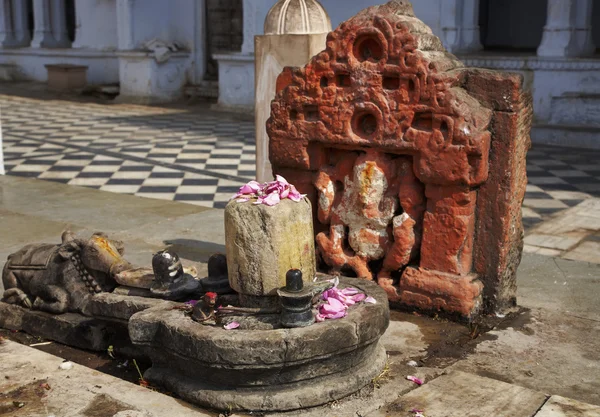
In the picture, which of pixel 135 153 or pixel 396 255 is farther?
pixel 135 153

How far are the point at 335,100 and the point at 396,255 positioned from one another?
0.97 m

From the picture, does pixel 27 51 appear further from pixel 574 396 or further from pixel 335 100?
pixel 574 396

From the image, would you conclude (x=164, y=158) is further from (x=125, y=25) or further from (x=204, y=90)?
(x=125, y=25)

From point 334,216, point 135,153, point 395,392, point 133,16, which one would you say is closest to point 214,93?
point 133,16

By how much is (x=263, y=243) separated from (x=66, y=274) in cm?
141

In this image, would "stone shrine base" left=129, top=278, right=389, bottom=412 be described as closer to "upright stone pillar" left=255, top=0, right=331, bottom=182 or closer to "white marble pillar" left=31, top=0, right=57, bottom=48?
"upright stone pillar" left=255, top=0, right=331, bottom=182

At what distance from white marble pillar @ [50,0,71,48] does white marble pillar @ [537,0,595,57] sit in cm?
1397

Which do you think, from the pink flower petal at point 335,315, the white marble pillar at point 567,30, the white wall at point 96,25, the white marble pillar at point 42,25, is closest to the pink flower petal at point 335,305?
the pink flower petal at point 335,315

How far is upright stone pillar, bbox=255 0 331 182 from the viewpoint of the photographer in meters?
5.65

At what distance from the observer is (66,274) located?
14.1 feet

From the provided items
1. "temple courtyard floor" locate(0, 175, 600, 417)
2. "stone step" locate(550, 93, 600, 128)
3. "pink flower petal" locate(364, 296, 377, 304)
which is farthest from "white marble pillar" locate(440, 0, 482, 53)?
"pink flower petal" locate(364, 296, 377, 304)

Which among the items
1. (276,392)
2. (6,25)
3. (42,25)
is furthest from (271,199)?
(6,25)

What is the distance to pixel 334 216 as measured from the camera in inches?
186

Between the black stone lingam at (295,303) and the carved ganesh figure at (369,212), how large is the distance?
129cm
